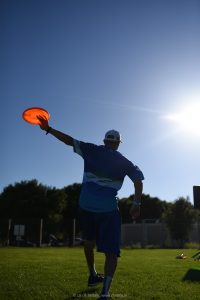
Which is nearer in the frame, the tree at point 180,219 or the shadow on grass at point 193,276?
the shadow on grass at point 193,276

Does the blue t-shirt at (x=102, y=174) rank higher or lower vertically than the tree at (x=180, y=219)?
lower

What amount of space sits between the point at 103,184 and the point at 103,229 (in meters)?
0.56

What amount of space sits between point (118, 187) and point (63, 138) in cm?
96

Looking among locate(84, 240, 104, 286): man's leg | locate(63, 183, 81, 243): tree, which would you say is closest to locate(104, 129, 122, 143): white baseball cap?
locate(84, 240, 104, 286): man's leg

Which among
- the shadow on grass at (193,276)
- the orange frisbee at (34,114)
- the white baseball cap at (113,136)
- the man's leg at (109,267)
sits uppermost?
the orange frisbee at (34,114)

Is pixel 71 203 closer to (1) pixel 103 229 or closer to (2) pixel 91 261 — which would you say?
(2) pixel 91 261

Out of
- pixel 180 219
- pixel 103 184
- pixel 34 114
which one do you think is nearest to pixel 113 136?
pixel 103 184

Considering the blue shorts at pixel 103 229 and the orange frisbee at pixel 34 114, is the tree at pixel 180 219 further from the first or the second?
the orange frisbee at pixel 34 114

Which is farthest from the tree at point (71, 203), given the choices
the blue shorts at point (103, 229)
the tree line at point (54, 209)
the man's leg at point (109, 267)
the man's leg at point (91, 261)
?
the man's leg at point (109, 267)

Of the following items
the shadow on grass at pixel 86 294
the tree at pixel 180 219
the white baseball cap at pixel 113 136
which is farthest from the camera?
the tree at pixel 180 219

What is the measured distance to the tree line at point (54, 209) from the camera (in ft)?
154

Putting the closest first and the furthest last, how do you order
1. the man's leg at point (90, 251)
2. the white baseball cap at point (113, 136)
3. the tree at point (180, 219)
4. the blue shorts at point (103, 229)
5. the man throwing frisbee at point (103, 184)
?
the blue shorts at point (103, 229) < the man throwing frisbee at point (103, 184) < the white baseball cap at point (113, 136) < the man's leg at point (90, 251) < the tree at point (180, 219)

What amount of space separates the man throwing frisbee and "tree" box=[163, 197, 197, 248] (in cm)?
4319

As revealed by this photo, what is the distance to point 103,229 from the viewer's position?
15.5ft
